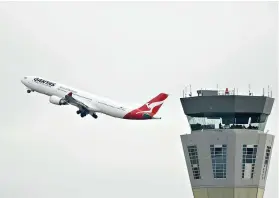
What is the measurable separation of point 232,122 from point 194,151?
29.9 feet

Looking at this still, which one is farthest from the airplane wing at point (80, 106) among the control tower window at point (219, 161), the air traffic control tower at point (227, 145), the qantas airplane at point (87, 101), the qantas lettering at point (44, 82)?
the control tower window at point (219, 161)

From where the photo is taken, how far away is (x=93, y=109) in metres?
168

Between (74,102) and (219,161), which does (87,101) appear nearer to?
(74,102)

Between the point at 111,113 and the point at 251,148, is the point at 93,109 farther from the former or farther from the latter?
the point at 251,148

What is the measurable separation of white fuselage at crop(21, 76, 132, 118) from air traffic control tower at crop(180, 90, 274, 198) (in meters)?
14.3

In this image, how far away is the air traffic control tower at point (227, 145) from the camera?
158 metres

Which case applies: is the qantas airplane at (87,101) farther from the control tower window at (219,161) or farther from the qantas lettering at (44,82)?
the control tower window at (219,161)

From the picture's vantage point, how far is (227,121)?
530 feet

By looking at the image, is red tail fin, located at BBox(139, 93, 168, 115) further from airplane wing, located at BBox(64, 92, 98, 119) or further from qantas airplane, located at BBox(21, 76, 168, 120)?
airplane wing, located at BBox(64, 92, 98, 119)

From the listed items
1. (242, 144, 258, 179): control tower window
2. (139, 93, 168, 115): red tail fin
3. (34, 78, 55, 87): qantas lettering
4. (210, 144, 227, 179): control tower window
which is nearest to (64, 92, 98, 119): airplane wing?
(34, 78, 55, 87): qantas lettering

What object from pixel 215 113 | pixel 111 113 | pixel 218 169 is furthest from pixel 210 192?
pixel 111 113

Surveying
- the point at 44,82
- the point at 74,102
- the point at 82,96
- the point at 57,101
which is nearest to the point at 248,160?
the point at 74,102

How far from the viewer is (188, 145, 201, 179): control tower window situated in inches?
6304

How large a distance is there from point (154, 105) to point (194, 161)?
16715 millimetres
